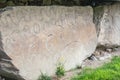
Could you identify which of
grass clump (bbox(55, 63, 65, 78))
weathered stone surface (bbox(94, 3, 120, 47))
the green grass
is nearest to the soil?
grass clump (bbox(55, 63, 65, 78))

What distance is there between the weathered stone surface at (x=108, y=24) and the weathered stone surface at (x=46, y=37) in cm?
43

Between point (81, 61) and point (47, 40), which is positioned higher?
point (47, 40)

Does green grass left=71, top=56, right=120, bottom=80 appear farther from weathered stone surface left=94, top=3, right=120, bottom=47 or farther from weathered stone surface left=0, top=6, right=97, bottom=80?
weathered stone surface left=94, top=3, right=120, bottom=47

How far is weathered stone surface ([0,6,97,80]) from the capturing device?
15.8 feet

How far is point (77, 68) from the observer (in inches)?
239

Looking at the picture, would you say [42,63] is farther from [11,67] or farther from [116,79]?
[116,79]

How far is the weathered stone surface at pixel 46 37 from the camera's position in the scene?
480 centimetres

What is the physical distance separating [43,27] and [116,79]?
4.60 feet

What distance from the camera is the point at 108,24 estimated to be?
720 centimetres

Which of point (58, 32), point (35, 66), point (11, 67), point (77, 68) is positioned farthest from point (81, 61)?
point (11, 67)

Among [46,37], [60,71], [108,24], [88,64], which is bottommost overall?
[88,64]

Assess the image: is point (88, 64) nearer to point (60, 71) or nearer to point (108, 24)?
point (60, 71)

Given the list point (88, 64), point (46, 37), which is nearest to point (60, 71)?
point (46, 37)

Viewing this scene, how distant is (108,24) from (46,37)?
2.25m
